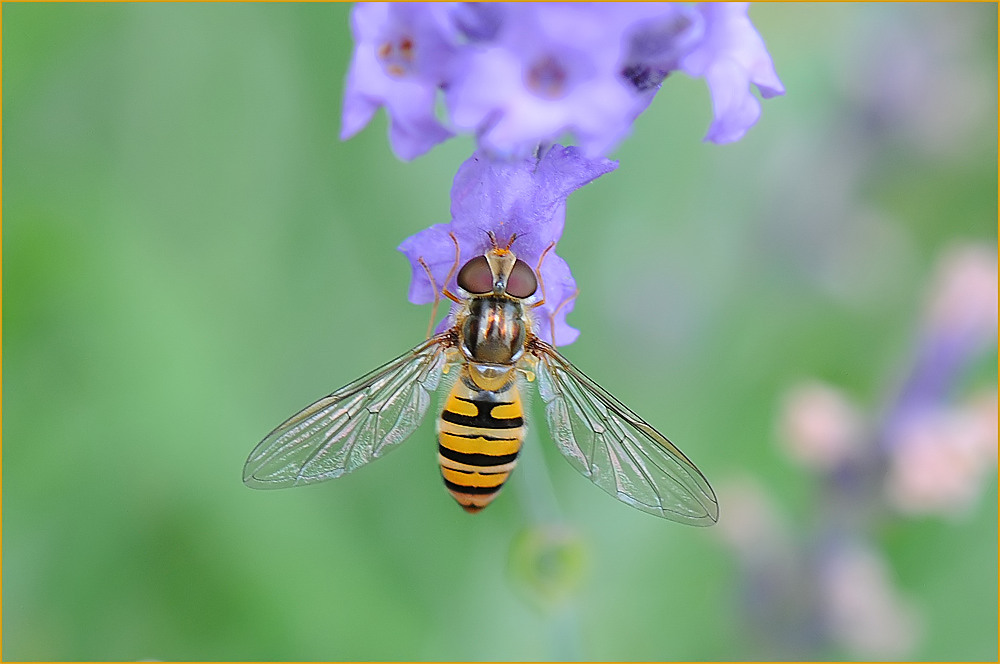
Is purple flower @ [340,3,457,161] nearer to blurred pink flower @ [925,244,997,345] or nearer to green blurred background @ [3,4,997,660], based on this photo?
green blurred background @ [3,4,997,660]

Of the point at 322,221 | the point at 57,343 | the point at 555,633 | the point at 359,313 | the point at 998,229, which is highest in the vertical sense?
the point at 998,229

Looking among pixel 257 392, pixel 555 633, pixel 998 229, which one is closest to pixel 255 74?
pixel 257 392

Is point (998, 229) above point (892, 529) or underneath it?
above

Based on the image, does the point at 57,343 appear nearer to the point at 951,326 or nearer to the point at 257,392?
the point at 257,392

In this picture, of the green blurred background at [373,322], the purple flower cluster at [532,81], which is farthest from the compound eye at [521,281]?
the green blurred background at [373,322]

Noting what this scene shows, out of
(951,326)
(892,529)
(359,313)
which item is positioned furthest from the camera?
(359,313)

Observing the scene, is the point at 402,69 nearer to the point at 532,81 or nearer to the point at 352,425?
the point at 532,81

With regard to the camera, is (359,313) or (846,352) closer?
(359,313)
